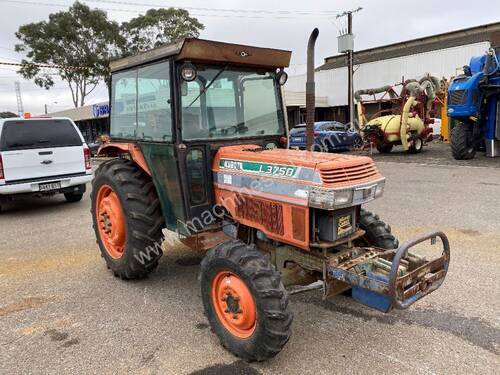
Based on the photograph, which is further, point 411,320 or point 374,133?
point 374,133

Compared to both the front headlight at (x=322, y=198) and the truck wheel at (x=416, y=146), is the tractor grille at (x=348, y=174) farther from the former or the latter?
the truck wheel at (x=416, y=146)

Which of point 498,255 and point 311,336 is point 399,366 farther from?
point 498,255

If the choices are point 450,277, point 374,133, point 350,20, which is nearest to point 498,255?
point 450,277

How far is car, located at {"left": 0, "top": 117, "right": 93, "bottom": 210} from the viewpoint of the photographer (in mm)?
7363

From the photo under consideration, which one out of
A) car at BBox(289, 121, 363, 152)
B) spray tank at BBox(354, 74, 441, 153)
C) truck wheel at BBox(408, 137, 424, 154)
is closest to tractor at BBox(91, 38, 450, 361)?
spray tank at BBox(354, 74, 441, 153)

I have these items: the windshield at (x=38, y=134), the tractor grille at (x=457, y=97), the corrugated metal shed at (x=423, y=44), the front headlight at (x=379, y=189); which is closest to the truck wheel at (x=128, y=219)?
the front headlight at (x=379, y=189)

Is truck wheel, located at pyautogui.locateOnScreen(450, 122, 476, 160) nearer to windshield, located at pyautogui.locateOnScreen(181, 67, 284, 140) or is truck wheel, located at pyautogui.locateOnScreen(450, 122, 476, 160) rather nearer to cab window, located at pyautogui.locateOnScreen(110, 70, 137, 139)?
windshield, located at pyautogui.locateOnScreen(181, 67, 284, 140)

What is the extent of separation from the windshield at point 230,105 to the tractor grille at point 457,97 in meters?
9.77

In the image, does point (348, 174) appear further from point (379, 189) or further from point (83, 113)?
point (83, 113)

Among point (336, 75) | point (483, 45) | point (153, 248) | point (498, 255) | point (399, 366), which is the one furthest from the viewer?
point (336, 75)

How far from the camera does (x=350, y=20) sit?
990 inches

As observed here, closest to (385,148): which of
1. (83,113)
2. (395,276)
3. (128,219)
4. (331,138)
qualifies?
(331,138)

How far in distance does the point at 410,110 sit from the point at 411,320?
1314cm

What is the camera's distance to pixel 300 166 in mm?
2893
